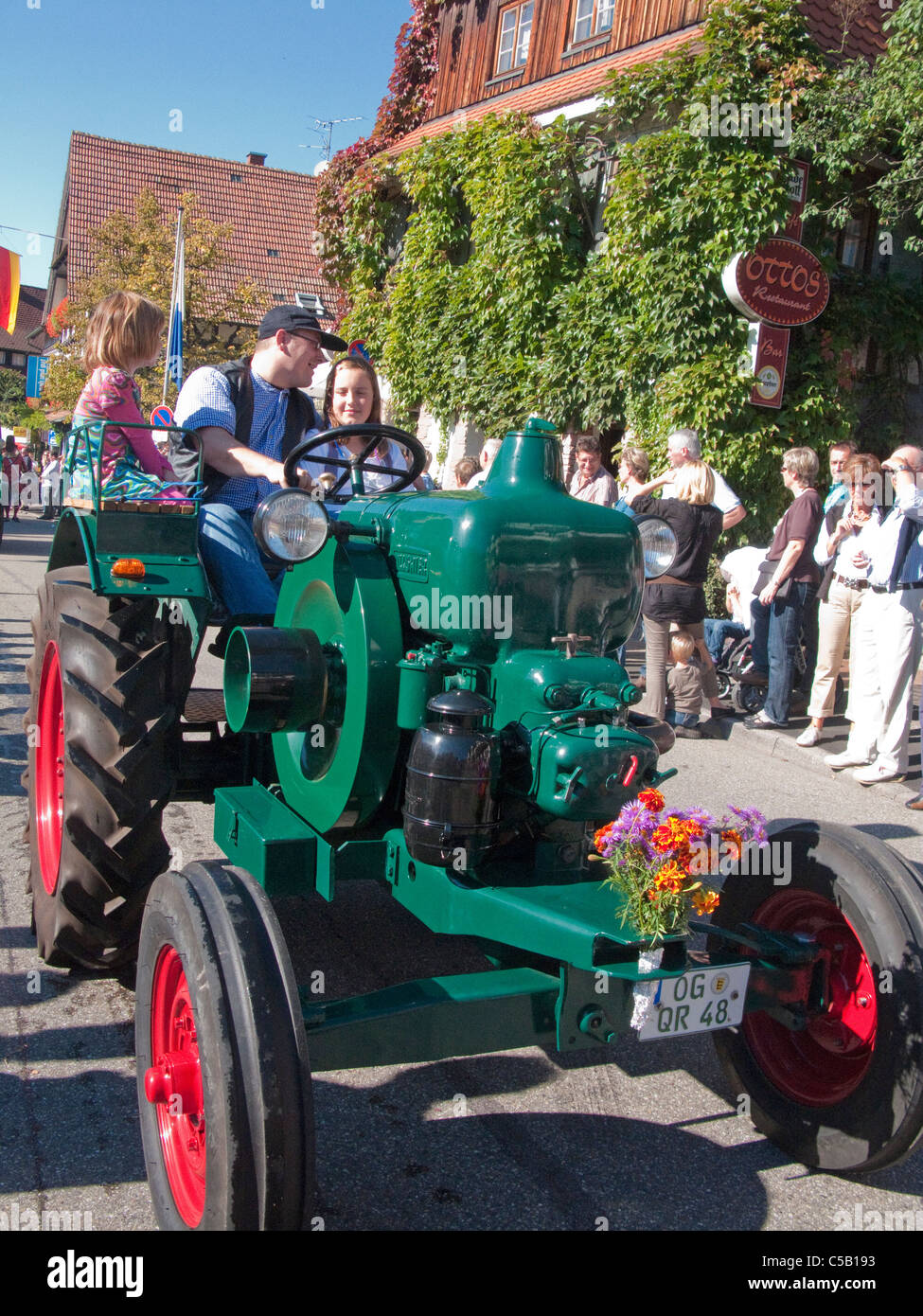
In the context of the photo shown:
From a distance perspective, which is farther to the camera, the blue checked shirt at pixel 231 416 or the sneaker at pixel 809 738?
the sneaker at pixel 809 738

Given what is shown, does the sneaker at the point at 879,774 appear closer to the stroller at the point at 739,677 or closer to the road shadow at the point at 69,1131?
the stroller at the point at 739,677

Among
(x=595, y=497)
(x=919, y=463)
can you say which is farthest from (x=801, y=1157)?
(x=595, y=497)

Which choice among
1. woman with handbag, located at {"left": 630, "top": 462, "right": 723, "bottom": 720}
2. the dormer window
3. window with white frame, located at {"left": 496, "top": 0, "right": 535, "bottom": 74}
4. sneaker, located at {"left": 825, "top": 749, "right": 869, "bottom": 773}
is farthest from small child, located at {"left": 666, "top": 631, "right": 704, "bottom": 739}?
window with white frame, located at {"left": 496, "top": 0, "right": 535, "bottom": 74}

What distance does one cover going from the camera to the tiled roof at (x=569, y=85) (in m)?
11.8

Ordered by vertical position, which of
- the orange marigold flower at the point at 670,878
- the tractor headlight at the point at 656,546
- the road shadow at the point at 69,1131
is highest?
the tractor headlight at the point at 656,546

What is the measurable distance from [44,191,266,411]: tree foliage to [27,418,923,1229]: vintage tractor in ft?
67.4

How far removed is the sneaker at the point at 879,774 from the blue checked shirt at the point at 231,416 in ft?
13.8

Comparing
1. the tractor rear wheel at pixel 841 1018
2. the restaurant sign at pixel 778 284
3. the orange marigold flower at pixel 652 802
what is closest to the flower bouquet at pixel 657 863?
the orange marigold flower at pixel 652 802

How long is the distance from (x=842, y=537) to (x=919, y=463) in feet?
3.65

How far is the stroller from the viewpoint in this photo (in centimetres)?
821

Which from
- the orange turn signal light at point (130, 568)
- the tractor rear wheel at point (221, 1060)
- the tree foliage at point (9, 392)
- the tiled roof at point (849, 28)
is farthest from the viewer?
the tree foliage at point (9, 392)

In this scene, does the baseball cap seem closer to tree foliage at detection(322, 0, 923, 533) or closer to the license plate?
the license plate
